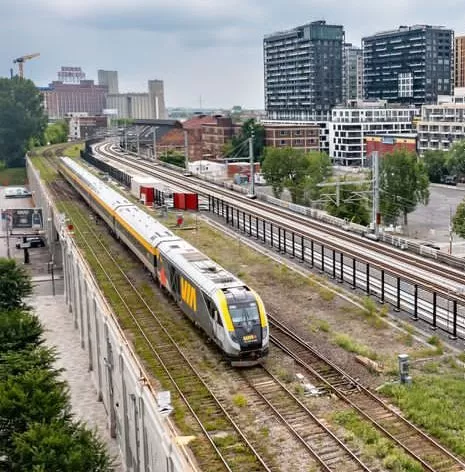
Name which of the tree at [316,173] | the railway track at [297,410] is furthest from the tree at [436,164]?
the railway track at [297,410]

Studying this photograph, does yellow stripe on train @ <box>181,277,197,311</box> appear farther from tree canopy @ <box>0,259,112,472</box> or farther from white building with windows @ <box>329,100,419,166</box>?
white building with windows @ <box>329,100,419,166</box>

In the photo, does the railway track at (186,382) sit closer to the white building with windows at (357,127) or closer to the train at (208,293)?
the train at (208,293)

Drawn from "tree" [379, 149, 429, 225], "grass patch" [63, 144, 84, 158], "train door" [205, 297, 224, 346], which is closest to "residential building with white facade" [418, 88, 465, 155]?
"tree" [379, 149, 429, 225]

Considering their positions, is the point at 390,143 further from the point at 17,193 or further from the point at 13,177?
the point at 13,177

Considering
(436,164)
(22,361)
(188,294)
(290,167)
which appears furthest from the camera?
(436,164)

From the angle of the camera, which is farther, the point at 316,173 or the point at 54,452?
the point at 316,173

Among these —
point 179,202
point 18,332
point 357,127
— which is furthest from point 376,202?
point 357,127

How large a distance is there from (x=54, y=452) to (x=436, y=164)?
111447mm

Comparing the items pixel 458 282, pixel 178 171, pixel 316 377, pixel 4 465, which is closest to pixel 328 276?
pixel 458 282

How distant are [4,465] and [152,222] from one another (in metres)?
23.4

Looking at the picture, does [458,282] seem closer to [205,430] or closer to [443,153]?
[205,430]

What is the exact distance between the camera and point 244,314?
24.8 metres

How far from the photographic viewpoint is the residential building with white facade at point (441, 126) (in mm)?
131625

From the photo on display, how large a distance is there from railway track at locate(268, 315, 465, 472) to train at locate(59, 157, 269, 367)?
2011 millimetres
